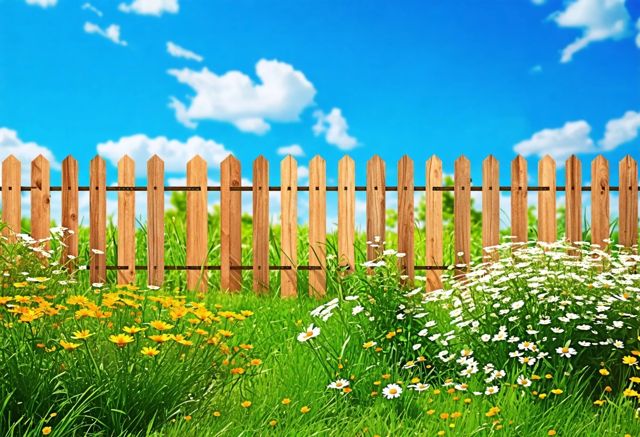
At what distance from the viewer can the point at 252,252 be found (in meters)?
7.31

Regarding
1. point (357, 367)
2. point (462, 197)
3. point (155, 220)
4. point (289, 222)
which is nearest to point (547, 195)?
point (462, 197)

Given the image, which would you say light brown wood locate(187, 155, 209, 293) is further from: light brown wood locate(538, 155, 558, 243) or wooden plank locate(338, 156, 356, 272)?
light brown wood locate(538, 155, 558, 243)

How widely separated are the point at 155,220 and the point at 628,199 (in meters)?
4.93

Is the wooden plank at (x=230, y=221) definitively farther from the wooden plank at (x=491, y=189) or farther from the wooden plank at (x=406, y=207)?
the wooden plank at (x=491, y=189)

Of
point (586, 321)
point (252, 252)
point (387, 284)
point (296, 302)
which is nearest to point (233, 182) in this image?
point (252, 252)

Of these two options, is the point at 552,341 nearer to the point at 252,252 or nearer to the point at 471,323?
the point at 471,323

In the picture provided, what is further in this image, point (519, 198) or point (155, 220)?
point (519, 198)

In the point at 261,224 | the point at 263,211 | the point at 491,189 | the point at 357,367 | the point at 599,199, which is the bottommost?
the point at 357,367

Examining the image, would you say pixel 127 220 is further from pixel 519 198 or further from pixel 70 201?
pixel 519 198

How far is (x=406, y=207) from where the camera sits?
7.17 meters

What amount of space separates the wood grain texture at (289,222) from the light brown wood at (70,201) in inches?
82.0

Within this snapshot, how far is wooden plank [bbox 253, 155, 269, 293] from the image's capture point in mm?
7082

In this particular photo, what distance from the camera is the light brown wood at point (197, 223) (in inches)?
281

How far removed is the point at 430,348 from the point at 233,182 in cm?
368
